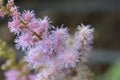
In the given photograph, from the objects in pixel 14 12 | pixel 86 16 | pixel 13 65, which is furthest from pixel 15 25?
pixel 86 16

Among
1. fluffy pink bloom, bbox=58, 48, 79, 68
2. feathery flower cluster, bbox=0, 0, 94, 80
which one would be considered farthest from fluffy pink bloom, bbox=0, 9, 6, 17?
fluffy pink bloom, bbox=58, 48, 79, 68

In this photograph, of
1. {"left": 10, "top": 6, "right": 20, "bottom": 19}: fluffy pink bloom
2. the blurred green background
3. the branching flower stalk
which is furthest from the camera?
the blurred green background

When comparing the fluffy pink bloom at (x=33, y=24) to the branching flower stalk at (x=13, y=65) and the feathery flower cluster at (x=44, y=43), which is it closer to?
the feathery flower cluster at (x=44, y=43)

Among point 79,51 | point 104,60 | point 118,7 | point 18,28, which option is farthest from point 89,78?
point 118,7

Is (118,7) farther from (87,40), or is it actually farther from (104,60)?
(87,40)

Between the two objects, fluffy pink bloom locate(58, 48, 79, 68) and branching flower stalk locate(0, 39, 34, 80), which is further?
branching flower stalk locate(0, 39, 34, 80)

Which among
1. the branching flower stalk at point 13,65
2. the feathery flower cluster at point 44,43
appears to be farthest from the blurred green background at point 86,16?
the feathery flower cluster at point 44,43

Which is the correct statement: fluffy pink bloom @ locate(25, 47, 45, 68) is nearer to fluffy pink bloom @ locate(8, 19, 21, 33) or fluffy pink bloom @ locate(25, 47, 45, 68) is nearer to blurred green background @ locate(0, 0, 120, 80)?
fluffy pink bloom @ locate(8, 19, 21, 33)
